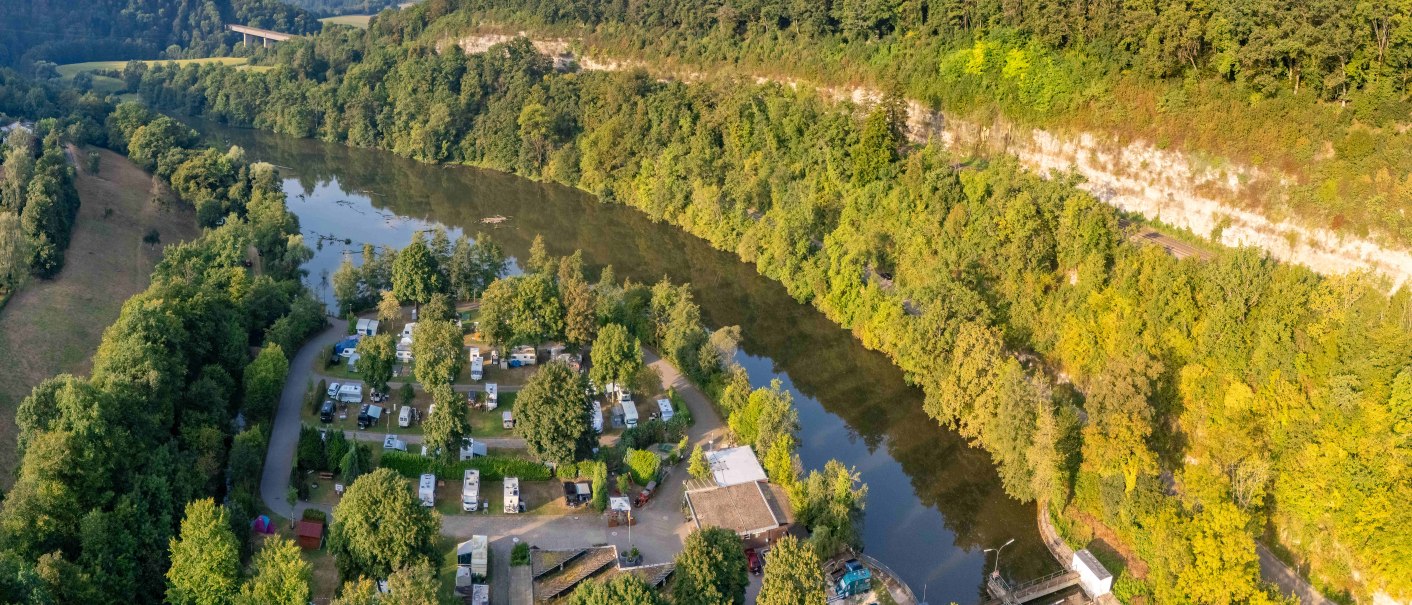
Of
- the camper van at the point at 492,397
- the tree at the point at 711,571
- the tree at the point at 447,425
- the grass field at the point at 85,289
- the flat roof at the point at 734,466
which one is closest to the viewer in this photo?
the tree at the point at 711,571

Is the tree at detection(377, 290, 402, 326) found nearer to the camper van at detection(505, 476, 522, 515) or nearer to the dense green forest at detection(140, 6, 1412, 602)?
the camper van at detection(505, 476, 522, 515)

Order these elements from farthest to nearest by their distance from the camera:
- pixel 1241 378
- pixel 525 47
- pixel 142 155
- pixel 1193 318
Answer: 1. pixel 525 47
2. pixel 142 155
3. pixel 1193 318
4. pixel 1241 378

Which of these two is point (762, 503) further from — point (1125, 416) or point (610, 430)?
point (1125, 416)

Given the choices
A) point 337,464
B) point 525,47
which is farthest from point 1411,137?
point 525,47

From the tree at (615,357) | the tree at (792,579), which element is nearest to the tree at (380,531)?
the tree at (792,579)

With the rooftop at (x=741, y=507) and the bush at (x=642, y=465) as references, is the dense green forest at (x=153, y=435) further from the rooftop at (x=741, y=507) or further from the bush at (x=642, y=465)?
the rooftop at (x=741, y=507)

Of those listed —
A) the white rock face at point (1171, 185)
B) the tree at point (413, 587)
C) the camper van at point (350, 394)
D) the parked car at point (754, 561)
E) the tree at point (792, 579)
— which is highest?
the white rock face at point (1171, 185)

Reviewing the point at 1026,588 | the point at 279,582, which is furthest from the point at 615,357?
the point at 1026,588
